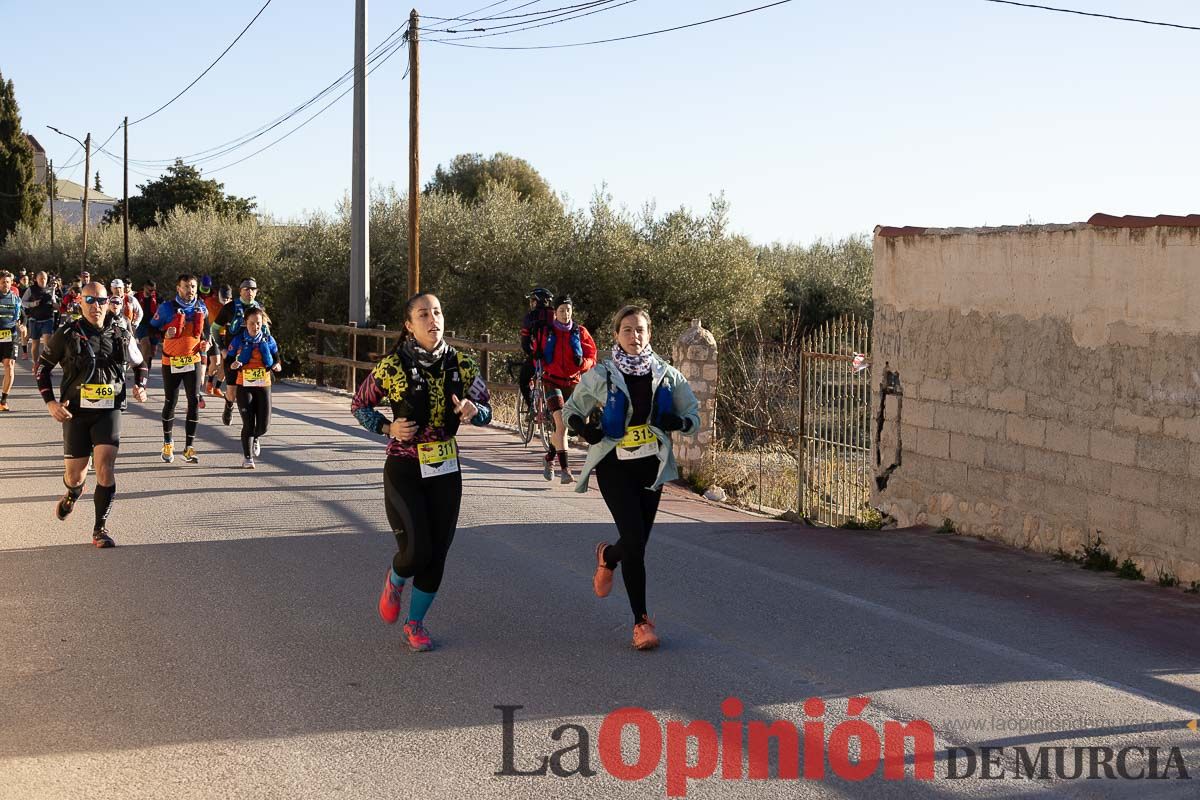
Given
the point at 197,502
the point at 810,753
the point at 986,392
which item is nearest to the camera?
the point at 810,753

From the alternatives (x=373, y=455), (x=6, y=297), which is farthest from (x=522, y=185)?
(x=373, y=455)

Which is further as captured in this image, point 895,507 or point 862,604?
point 895,507

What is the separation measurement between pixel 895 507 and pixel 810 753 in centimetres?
688

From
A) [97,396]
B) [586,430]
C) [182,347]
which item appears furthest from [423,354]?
[182,347]

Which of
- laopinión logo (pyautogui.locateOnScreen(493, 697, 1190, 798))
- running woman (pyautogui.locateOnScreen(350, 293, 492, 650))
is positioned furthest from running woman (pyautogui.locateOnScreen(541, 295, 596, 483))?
laopinión logo (pyautogui.locateOnScreen(493, 697, 1190, 798))

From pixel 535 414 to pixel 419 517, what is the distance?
30.8 ft

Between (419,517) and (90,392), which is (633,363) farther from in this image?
(90,392)

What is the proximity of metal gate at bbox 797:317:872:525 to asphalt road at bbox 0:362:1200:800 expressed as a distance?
48.0 inches

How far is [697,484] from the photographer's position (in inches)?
566

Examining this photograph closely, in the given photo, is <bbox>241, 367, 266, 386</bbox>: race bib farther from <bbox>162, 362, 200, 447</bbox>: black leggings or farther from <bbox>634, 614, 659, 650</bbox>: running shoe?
<bbox>634, 614, 659, 650</bbox>: running shoe

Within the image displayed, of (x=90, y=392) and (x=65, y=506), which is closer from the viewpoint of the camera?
(x=90, y=392)

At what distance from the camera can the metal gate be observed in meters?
12.2

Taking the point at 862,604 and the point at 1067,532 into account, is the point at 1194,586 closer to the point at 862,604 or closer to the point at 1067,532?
the point at 1067,532

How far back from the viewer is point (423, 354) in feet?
22.6
